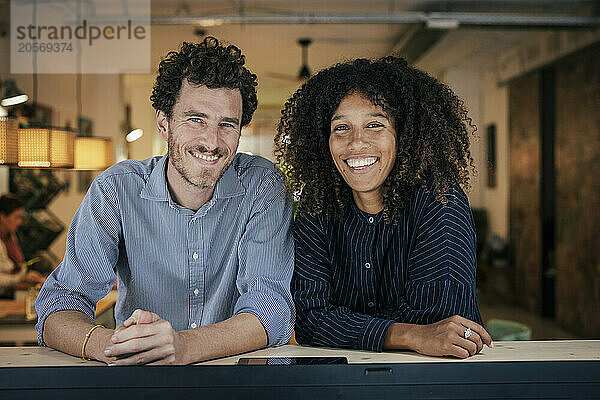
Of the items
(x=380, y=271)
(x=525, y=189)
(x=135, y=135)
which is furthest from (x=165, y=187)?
(x=525, y=189)

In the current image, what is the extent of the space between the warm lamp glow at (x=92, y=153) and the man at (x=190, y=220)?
7.13ft

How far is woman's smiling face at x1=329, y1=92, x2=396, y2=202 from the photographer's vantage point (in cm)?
152

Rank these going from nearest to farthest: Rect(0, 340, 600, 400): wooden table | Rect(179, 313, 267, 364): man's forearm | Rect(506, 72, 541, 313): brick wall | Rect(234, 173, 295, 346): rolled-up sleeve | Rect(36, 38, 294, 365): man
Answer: Rect(0, 340, 600, 400): wooden table < Rect(179, 313, 267, 364): man's forearm < Rect(234, 173, 295, 346): rolled-up sleeve < Rect(36, 38, 294, 365): man < Rect(506, 72, 541, 313): brick wall

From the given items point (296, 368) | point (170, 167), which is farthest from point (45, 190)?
point (296, 368)

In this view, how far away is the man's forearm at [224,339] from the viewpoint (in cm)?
114

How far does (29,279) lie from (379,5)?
2.84 meters

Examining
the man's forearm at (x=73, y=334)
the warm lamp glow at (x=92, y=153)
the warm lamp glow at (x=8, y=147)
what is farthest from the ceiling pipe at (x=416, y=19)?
the man's forearm at (x=73, y=334)

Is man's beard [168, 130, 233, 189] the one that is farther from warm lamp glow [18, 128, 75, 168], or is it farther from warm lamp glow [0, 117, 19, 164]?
warm lamp glow [0, 117, 19, 164]

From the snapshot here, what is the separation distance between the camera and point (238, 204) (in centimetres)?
159

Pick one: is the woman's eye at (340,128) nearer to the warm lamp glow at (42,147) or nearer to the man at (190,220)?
the man at (190,220)

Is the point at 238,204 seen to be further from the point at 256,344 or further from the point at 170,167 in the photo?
the point at 256,344

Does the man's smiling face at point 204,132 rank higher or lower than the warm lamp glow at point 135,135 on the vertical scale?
lower

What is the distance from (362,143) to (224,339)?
59 cm

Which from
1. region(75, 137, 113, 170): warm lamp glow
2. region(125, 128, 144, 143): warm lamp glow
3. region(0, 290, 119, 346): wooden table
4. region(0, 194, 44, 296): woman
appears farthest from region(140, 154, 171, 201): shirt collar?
region(0, 194, 44, 296): woman
